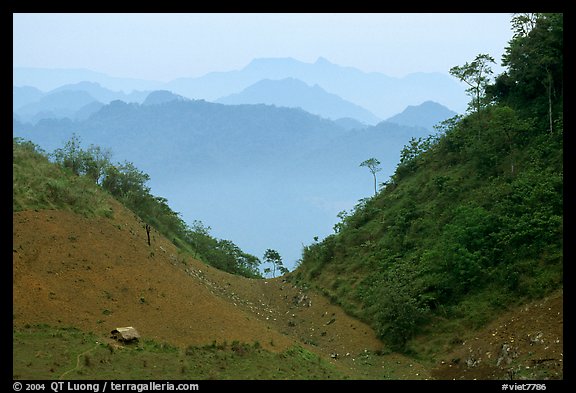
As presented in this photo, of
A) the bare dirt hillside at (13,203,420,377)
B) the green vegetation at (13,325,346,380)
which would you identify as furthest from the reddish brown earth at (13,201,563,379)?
the green vegetation at (13,325,346,380)

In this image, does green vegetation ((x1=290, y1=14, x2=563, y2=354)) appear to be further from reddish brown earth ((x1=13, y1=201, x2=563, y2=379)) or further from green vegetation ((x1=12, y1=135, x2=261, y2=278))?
green vegetation ((x1=12, y1=135, x2=261, y2=278))

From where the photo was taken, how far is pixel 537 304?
15.5 m

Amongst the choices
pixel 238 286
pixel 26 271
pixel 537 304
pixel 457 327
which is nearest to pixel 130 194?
pixel 238 286

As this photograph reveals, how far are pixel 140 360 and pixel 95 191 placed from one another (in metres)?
16.5

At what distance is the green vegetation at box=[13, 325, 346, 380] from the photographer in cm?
1142

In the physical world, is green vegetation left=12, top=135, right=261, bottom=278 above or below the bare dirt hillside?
above

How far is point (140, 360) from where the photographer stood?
12.6m

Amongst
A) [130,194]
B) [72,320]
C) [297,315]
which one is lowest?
[297,315]

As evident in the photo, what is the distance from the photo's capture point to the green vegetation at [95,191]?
68.5 ft

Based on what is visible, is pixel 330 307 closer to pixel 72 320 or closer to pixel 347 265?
pixel 347 265

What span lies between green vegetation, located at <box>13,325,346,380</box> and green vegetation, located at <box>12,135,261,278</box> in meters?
8.59

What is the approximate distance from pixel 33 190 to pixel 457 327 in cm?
2025

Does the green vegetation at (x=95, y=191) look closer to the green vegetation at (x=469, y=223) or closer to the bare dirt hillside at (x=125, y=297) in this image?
the bare dirt hillside at (x=125, y=297)

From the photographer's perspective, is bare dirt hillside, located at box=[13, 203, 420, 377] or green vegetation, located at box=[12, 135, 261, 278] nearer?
bare dirt hillside, located at box=[13, 203, 420, 377]
